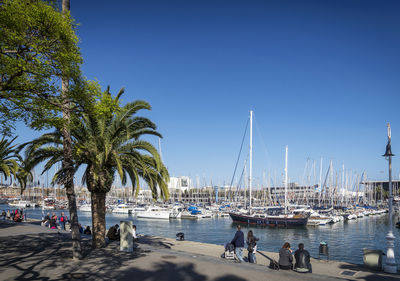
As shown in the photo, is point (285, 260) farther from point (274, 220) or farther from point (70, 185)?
point (274, 220)

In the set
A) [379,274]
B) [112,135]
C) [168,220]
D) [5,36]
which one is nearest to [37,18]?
[5,36]

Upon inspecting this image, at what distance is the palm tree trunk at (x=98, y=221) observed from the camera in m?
15.3

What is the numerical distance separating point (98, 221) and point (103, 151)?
12.2ft

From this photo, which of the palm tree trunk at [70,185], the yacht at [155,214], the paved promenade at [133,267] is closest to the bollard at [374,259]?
the paved promenade at [133,267]

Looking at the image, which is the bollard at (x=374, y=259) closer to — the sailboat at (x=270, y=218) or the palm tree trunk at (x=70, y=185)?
the palm tree trunk at (x=70, y=185)

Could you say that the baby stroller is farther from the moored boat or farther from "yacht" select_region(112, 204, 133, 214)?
"yacht" select_region(112, 204, 133, 214)

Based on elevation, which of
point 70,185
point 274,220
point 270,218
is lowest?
point 274,220

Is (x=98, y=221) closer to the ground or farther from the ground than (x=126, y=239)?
farther from the ground

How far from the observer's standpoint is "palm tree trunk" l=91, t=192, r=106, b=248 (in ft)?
50.3

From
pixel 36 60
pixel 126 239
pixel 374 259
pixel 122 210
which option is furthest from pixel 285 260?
pixel 122 210

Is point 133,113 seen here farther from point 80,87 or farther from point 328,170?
point 328,170

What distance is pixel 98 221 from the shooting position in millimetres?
15398

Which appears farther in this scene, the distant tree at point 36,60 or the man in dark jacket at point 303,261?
the man in dark jacket at point 303,261

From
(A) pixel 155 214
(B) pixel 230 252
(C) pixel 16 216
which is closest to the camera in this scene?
(B) pixel 230 252
